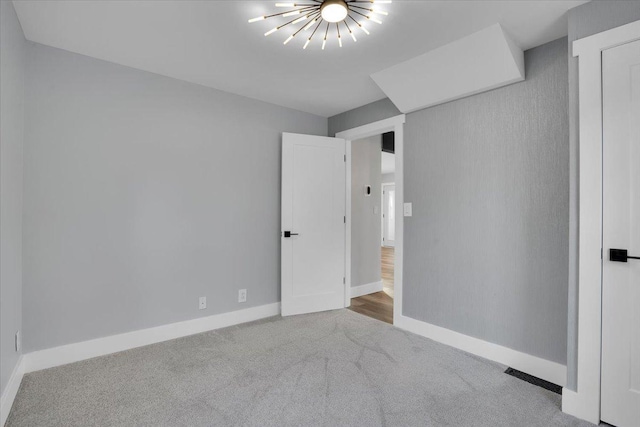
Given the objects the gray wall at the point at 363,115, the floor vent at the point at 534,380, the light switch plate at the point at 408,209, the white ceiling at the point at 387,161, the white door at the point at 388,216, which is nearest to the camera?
the floor vent at the point at 534,380

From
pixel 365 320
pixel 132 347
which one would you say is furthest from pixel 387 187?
pixel 132 347

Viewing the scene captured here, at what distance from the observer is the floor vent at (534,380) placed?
207 centimetres

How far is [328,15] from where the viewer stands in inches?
70.7

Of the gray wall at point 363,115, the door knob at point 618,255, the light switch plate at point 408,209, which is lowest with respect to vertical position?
the door knob at point 618,255

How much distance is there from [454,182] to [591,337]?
56.0 inches

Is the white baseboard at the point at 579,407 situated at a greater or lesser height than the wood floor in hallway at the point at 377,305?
greater

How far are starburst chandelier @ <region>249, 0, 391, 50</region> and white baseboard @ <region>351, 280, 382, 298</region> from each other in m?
3.07

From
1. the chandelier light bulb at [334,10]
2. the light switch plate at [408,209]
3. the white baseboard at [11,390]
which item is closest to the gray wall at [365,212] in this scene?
the light switch plate at [408,209]

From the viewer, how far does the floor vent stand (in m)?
2.07

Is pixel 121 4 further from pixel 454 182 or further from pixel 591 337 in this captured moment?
pixel 591 337

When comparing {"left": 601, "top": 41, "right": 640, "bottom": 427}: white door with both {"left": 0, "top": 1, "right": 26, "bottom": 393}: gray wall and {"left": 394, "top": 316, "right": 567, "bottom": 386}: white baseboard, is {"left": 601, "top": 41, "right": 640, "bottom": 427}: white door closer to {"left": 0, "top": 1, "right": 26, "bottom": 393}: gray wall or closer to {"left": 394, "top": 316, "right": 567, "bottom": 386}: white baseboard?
{"left": 394, "top": 316, "right": 567, "bottom": 386}: white baseboard

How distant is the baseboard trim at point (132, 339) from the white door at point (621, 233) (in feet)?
9.30

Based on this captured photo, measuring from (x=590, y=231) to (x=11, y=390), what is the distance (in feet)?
11.6

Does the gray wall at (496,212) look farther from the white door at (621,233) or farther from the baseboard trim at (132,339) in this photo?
the baseboard trim at (132,339)
